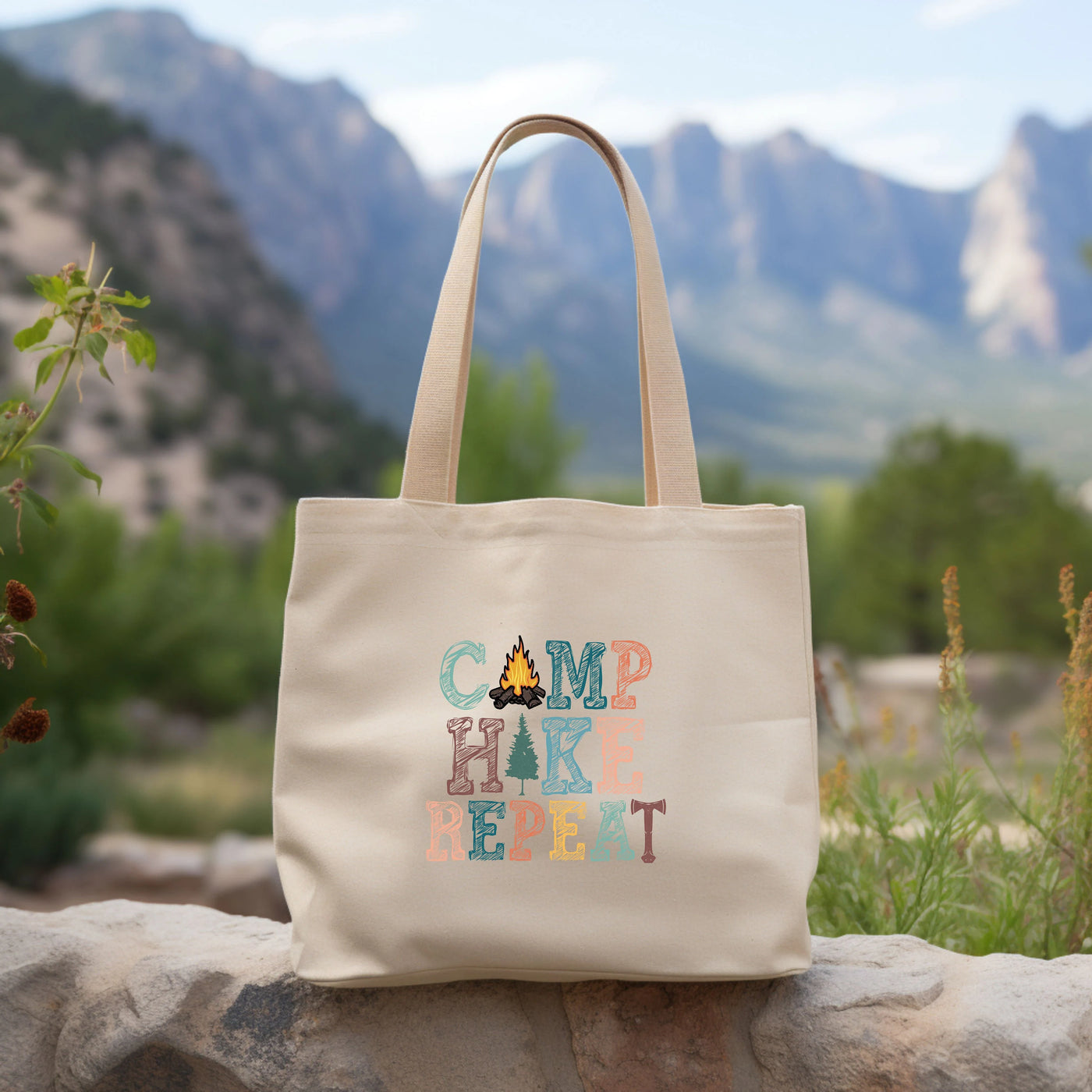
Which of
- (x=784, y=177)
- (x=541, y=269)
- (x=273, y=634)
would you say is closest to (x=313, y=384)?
(x=273, y=634)

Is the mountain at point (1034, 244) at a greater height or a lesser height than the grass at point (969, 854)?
greater

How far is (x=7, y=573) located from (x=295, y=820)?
498 cm

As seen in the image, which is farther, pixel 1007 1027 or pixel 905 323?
pixel 905 323

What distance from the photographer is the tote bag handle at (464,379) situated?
3.61 feet

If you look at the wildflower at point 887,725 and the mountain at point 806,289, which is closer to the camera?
the wildflower at point 887,725

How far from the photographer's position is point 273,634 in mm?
10148

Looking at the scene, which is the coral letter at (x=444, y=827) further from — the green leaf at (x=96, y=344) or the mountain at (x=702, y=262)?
the mountain at (x=702, y=262)

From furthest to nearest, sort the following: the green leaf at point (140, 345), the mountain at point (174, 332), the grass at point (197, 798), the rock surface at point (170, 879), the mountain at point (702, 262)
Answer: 1. the mountain at point (702, 262)
2. the mountain at point (174, 332)
3. the grass at point (197, 798)
4. the rock surface at point (170, 879)
5. the green leaf at point (140, 345)

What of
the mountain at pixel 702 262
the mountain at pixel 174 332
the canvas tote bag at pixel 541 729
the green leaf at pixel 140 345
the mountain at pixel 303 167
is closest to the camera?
the canvas tote bag at pixel 541 729

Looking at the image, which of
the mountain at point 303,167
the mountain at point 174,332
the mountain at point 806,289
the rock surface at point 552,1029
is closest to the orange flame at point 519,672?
the rock surface at point 552,1029

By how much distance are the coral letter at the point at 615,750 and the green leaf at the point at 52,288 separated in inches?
29.8

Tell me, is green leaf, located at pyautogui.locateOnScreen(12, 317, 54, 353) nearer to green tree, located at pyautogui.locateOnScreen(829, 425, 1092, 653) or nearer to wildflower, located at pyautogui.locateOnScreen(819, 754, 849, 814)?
wildflower, located at pyautogui.locateOnScreen(819, 754, 849, 814)

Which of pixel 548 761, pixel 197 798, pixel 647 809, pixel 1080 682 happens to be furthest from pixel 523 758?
pixel 197 798

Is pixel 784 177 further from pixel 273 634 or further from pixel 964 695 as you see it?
pixel 964 695
